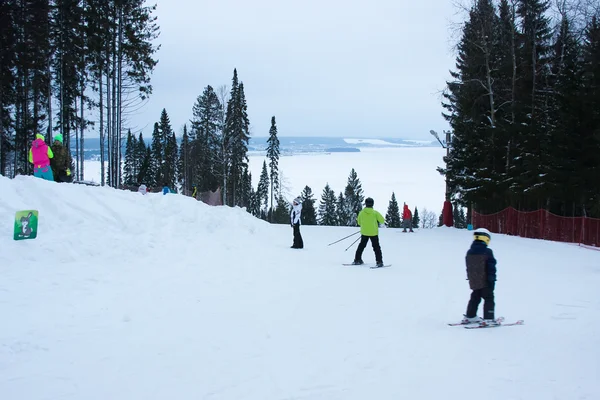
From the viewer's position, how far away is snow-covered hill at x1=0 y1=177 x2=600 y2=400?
15.2 feet

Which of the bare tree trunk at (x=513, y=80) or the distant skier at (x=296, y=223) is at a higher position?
the bare tree trunk at (x=513, y=80)

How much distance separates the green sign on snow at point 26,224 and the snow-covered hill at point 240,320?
21 cm

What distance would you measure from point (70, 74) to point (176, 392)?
2790 centimetres

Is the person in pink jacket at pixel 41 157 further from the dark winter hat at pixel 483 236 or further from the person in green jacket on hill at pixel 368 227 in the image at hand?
the dark winter hat at pixel 483 236

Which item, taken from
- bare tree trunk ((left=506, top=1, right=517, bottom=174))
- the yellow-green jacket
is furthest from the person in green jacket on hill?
bare tree trunk ((left=506, top=1, right=517, bottom=174))

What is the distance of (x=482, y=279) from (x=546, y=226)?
17018 millimetres

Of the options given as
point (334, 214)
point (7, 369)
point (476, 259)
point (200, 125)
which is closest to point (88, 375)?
point (7, 369)

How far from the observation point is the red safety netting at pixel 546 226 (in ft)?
60.3

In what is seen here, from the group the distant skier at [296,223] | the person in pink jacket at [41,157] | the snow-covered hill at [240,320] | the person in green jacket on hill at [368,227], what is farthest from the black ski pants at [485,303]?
the person in pink jacket at [41,157]

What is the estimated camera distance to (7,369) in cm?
476

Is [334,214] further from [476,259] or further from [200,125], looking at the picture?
[476,259]

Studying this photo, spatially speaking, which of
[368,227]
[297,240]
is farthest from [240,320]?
[297,240]

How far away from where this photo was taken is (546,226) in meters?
21.5

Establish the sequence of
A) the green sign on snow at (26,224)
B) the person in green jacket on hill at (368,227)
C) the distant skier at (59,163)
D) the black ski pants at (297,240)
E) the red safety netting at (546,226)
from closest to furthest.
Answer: the green sign on snow at (26,224), the person in green jacket on hill at (368,227), the distant skier at (59,163), the black ski pants at (297,240), the red safety netting at (546,226)
